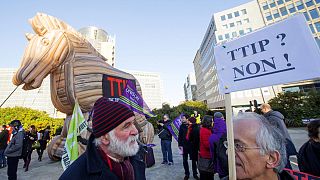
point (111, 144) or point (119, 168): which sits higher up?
point (111, 144)

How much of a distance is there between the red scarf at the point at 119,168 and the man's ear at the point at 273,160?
3.60ft

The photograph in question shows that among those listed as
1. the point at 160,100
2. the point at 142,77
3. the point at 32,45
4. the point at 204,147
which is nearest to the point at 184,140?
the point at 204,147

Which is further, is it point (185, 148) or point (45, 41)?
point (185, 148)

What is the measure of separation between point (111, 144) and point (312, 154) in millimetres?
2437

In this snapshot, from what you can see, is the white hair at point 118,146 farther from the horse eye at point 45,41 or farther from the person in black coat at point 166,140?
the person in black coat at point 166,140

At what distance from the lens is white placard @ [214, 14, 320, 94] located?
→ 4.61ft

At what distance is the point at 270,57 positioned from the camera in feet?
5.22

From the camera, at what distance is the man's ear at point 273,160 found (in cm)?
129

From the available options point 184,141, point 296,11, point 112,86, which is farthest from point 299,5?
point 112,86

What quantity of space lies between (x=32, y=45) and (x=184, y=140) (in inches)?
185

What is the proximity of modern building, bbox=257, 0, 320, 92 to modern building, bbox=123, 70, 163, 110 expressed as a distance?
2678 inches

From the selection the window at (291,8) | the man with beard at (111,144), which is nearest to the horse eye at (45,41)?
the man with beard at (111,144)

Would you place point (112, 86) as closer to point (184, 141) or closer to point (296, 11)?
point (184, 141)

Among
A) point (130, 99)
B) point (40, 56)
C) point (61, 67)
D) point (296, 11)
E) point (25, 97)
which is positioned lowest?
point (130, 99)
